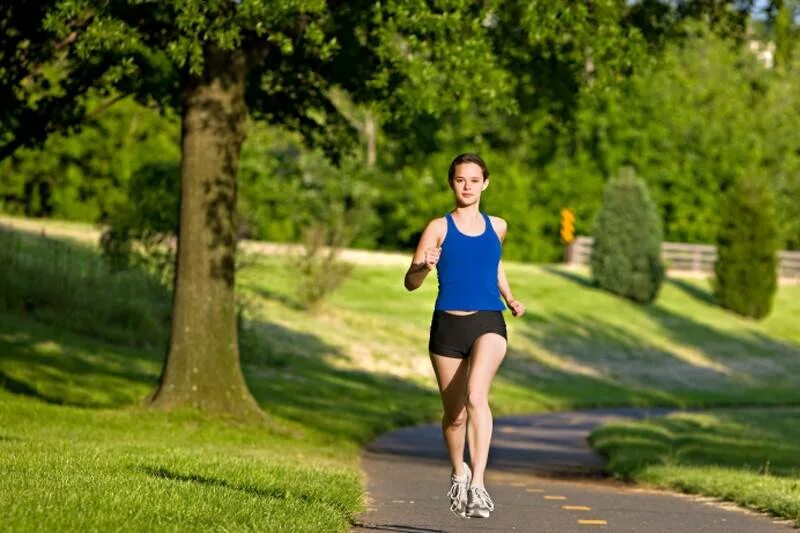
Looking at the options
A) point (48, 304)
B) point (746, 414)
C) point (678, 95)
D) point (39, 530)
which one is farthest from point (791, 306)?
point (39, 530)

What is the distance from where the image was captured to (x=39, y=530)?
8789 millimetres

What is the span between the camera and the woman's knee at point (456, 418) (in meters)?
10.7

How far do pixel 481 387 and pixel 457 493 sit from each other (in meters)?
0.65

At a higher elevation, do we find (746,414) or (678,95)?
(678,95)

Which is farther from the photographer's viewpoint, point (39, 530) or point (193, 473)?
point (193, 473)

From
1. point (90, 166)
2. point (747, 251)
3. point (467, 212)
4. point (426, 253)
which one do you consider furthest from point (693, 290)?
point (426, 253)

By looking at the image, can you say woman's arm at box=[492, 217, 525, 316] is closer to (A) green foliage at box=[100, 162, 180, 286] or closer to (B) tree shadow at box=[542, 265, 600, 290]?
(A) green foliage at box=[100, 162, 180, 286]

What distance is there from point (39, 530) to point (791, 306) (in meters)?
59.4

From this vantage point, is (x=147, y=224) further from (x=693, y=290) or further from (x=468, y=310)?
(x=693, y=290)

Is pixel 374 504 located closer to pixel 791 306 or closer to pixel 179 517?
pixel 179 517

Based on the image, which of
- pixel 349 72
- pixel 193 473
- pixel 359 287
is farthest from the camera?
pixel 359 287

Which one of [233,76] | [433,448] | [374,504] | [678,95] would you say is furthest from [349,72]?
[678,95]

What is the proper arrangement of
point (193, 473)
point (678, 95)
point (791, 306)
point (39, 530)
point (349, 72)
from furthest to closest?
point (678, 95), point (791, 306), point (349, 72), point (193, 473), point (39, 530)

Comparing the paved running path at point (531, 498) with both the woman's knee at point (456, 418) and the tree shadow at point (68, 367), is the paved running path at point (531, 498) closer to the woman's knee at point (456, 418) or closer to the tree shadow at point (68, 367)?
the woman's knee at point (456, 418)
